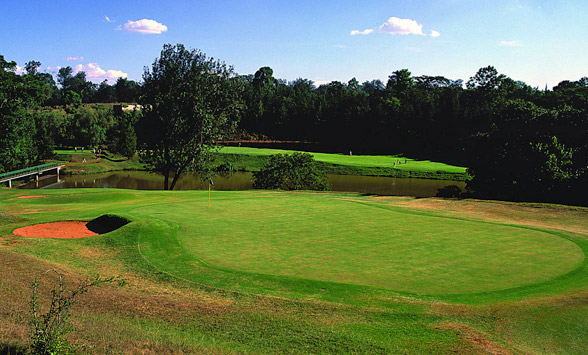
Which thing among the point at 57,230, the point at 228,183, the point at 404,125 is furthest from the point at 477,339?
the point at 404,125

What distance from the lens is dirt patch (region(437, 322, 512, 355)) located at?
7832 mm

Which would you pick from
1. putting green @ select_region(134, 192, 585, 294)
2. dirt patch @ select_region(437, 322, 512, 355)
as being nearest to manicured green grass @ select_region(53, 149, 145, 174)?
putting green @ select_region(134, 192, 585, 294)

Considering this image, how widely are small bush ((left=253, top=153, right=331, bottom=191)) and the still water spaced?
37.2ft

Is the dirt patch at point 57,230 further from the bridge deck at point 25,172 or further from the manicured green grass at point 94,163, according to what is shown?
the manicured green grass at point 94,163

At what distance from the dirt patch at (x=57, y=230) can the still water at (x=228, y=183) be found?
35.7 m

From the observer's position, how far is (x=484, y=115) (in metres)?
90.4

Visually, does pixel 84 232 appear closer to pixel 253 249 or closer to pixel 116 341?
pixel 253 249

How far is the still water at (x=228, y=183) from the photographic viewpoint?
178 feet

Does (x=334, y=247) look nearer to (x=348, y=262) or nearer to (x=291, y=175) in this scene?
(x=348, y=262)

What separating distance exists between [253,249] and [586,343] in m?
9.30

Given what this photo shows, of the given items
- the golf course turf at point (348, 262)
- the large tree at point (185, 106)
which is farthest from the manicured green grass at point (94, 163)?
the golf course turf at point (348, 262)

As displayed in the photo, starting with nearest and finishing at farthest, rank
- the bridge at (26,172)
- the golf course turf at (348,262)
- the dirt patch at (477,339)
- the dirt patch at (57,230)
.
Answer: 1. the dirt patch at (477,339)
2. the golf course turf at (348,262)
3. the dirt patch at (57,230)
4. the bridge at (26,172)

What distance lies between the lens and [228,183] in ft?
194

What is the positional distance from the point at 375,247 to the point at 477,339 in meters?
6.32
